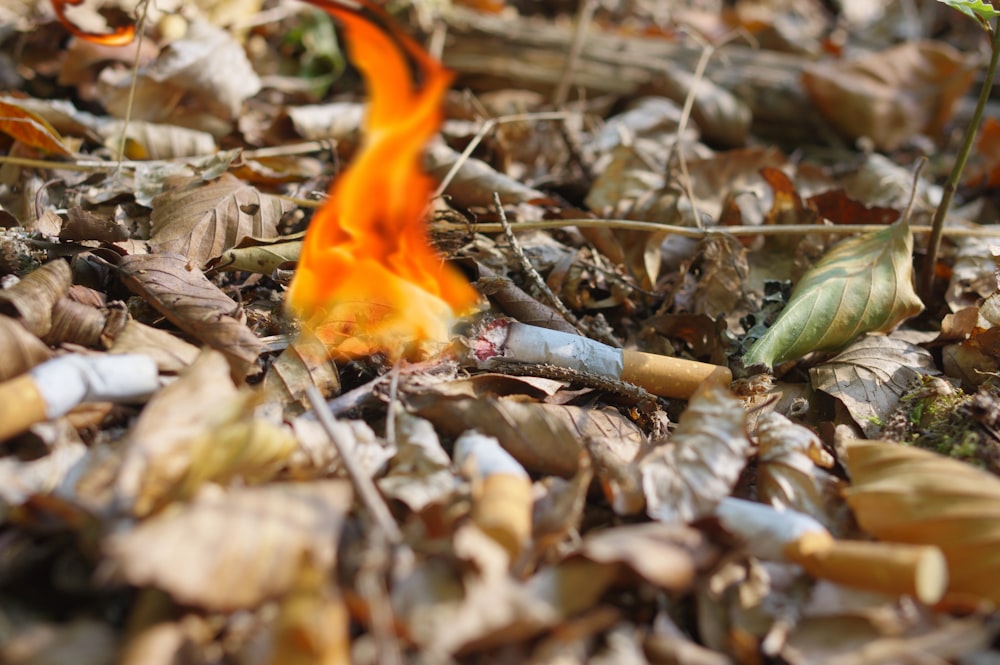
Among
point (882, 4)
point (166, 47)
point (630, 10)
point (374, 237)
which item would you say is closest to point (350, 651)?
point (374, 237)

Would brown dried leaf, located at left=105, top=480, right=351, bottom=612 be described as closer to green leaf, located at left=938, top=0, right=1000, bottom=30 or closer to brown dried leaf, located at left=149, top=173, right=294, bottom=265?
brown dried leaf, located at left=149, top=173, right=294, bottom=265

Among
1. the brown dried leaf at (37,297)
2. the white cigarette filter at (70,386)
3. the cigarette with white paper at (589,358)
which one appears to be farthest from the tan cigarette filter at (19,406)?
the cigarette with white paper at (589,358)

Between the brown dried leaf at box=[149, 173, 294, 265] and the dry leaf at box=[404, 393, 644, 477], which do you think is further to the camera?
the brown dried leaf at box=[149, 173, 294, 265]

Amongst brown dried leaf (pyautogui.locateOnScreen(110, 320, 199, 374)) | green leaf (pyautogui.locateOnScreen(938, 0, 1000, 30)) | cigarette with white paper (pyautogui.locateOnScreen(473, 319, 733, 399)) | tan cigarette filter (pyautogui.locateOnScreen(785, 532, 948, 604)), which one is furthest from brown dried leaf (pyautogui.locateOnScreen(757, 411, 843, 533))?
brown dried leaf (pyautogui.locateOnScreen(110, 320, 199, 374))

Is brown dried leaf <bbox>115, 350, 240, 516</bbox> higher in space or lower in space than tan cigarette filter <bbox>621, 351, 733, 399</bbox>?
higher

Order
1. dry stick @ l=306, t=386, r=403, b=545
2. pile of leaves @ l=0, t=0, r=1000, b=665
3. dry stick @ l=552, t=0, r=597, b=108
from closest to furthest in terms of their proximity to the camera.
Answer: pile of leaves @ l=0, t=0, r=1000, b=665 < dry stick @ l=306, t=386, r=403, b=545 < dry stick @ l=552, t=0, r=597, b=108

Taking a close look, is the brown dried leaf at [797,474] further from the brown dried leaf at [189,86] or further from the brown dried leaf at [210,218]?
the brown dried leaf at [189,86]

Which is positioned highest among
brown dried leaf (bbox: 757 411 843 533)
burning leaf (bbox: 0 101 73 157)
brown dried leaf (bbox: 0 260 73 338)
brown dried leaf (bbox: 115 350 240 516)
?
burning leaf (bbox: 0 101 73 157)
